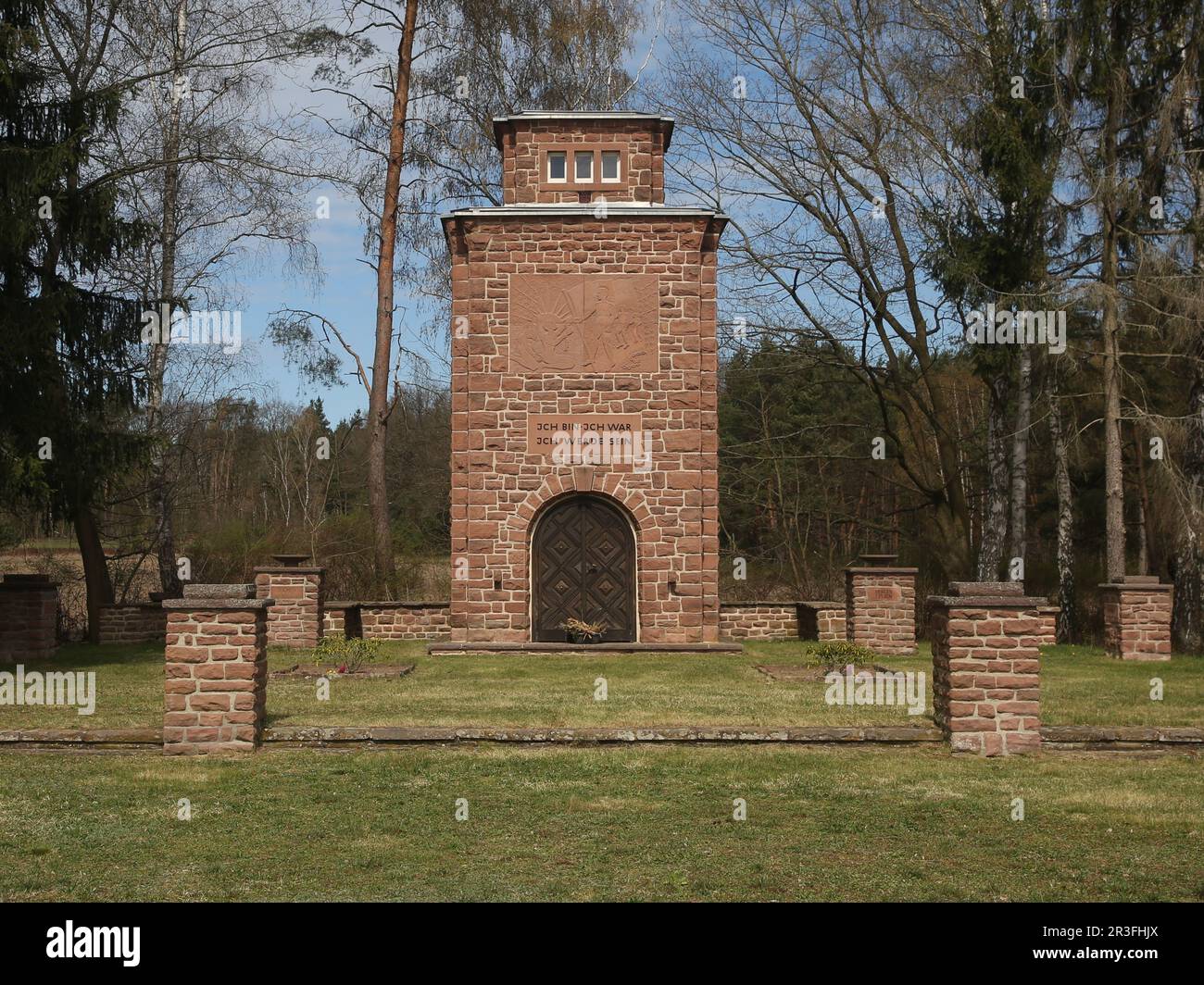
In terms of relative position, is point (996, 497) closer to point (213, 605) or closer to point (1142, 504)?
point (1142, 504)

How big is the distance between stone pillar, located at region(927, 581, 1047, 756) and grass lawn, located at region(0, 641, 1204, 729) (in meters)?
1.01

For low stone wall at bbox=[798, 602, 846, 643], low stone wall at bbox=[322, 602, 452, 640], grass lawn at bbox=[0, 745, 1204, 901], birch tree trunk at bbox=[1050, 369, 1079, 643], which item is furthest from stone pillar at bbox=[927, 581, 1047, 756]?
birch tree trunk at bbox=[1050, 369, 1079, 643]

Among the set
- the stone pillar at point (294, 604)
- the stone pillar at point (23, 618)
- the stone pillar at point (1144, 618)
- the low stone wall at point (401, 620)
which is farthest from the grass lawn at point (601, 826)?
the low stone wall at point (401, 620)

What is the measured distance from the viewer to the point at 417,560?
98.4 feet

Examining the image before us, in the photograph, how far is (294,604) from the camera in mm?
21891

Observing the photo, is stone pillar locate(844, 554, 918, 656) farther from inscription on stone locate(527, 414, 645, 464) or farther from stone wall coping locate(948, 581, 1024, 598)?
stone wall coping locate(948, 581, 1024, 598)

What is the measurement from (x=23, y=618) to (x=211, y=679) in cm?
1124

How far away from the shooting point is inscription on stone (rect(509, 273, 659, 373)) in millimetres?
22078

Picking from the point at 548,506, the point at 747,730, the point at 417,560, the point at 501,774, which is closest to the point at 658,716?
the point at 747,730

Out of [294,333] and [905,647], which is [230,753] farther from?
[294,333]

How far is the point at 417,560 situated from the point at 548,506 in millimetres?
8607

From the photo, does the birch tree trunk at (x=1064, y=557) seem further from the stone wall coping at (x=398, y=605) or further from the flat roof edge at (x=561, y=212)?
the stone wall coping at (x=398, y=605)

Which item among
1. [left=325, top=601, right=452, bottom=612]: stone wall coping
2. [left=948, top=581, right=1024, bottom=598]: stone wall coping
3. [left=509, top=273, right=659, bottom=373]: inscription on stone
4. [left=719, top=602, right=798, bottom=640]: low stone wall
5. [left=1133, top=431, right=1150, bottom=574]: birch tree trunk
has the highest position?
[left=509, top=273, right=659, bottom=373]: inscription on stone

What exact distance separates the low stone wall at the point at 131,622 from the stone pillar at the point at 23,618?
3343 millimetres
